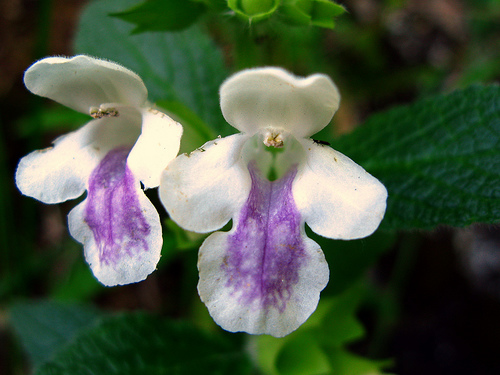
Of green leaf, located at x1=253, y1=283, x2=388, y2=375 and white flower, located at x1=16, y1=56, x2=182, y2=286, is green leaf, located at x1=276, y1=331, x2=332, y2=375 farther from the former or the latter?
white flower, located at x1=16, y1=56, x2=182, y2=286

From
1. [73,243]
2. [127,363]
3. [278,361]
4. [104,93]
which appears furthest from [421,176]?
[73,243]

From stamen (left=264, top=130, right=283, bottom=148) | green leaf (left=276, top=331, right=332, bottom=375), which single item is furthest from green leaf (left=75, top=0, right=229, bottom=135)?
green leaf (left=276, top=331, right=332, bottom=375)

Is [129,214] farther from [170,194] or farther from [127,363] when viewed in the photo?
[127,363]

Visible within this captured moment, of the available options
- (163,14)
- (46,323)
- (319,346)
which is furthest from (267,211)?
(46,323)

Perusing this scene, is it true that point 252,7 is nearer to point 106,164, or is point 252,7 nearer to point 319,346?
point 106,164

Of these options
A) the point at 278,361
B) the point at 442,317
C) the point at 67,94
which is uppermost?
the point at 67,94

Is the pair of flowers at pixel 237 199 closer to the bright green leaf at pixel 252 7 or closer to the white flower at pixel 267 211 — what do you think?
the white flower at pixel 267 211
